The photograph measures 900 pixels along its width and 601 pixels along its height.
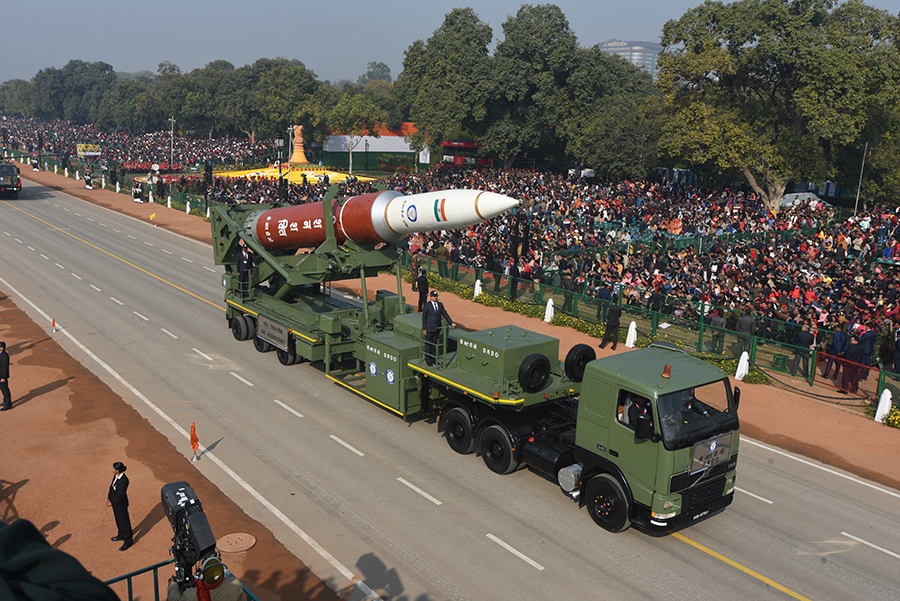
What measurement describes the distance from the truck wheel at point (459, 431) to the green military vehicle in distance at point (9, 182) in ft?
175

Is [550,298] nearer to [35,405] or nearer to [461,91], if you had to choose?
[35,405]

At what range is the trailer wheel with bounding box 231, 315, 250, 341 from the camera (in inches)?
902

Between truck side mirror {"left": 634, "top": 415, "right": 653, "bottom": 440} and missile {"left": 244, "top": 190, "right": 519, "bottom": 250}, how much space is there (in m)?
5.44

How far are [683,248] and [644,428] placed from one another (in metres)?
26.1

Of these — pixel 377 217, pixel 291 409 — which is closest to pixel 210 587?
pixel 291 409

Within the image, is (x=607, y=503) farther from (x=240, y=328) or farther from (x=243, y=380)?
(x=240, y=328)

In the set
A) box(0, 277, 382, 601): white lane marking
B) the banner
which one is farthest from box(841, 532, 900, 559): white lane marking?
the banner

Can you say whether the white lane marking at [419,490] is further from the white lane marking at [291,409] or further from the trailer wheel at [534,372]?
the white lane marking at [291,409]

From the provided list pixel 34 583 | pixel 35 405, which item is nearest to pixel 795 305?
pixel 35 405

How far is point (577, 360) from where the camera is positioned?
14.1 metres

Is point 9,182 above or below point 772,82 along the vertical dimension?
below

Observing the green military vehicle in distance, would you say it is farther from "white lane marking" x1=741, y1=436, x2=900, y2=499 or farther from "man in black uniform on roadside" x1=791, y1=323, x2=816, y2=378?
"white lane marking" x1=741, y1=436, x2=900, y2=499

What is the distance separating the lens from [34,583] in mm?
2221

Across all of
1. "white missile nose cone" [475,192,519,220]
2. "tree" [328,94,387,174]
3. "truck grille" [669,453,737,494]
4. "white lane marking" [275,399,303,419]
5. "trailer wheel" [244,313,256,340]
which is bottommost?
"white lane marking" [275,399,303,419]
